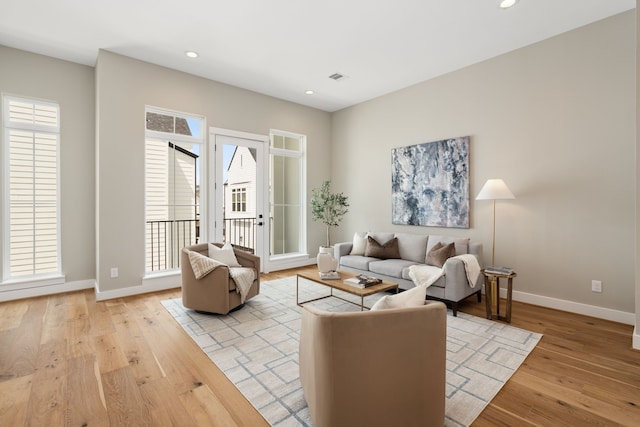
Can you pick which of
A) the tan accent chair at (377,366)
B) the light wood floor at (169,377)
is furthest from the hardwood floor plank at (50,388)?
the tan accent chair at (377,366)

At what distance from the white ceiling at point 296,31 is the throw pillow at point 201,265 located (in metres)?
2.54

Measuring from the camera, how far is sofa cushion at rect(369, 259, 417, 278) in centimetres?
386

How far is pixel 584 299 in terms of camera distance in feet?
11.0

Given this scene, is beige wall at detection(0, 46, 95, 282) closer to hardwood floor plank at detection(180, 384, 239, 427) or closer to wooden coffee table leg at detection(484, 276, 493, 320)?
hardwood floor plank at detection(180, 384, 239, 427)

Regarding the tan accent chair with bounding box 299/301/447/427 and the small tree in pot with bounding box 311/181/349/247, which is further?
the small tree in pot with bounding box 311/181/349/247

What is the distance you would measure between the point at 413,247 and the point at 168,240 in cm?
373

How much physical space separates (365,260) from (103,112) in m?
3.97

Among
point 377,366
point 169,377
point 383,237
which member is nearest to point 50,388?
point 169,377

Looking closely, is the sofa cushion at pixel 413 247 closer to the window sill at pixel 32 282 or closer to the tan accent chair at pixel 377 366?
the tan accent chair at pixel 377 366

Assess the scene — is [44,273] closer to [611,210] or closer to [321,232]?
[321,232]

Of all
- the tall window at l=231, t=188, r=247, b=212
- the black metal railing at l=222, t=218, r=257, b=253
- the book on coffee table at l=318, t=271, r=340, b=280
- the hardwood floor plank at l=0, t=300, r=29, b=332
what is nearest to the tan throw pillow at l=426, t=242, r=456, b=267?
the book on coffee table at l=318, t=271, r=340, b=280

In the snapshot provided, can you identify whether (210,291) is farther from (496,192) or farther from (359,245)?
(496,192)

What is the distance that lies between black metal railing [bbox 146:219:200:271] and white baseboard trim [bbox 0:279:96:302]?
2.69 feet

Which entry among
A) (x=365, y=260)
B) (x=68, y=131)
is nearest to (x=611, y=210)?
(x=365, y=260)
